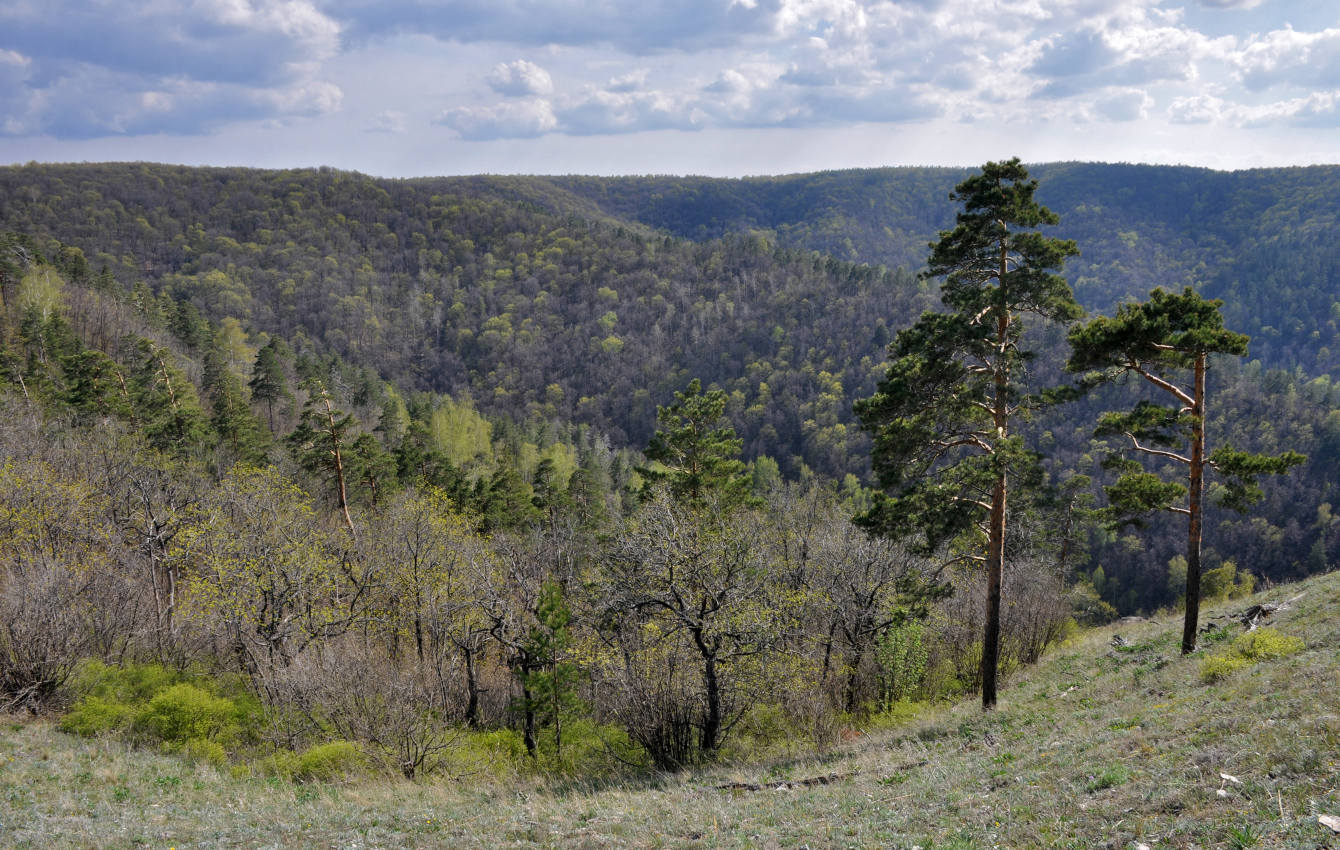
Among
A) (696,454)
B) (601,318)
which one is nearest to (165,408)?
(696,454)

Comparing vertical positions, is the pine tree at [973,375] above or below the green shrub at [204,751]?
above

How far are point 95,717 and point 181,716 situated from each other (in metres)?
1.65

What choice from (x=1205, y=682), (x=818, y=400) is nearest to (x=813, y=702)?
(x=1205, y=682)

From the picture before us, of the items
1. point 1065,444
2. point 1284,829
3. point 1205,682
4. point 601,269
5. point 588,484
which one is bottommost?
point 1065,444

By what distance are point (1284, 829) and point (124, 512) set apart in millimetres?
33352

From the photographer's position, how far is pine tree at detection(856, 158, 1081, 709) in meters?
13.7

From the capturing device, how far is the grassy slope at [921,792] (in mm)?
7199

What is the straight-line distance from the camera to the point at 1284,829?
19.7 feet

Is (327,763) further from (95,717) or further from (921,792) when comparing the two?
(921,792)

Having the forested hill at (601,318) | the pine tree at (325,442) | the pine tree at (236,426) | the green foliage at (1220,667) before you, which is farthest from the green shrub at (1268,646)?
the forested hill at (601,318)

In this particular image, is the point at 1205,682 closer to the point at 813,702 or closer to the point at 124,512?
the point at 813,702

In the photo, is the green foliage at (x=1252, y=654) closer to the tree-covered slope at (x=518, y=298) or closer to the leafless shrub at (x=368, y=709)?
the leafless shrub at (x=368, y=709)

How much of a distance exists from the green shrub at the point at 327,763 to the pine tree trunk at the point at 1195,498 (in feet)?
62.6

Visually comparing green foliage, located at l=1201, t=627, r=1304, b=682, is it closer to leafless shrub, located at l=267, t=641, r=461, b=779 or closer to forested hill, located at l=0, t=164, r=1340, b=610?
leafless shrub, located at l=267, t=641, r=461, b=779
